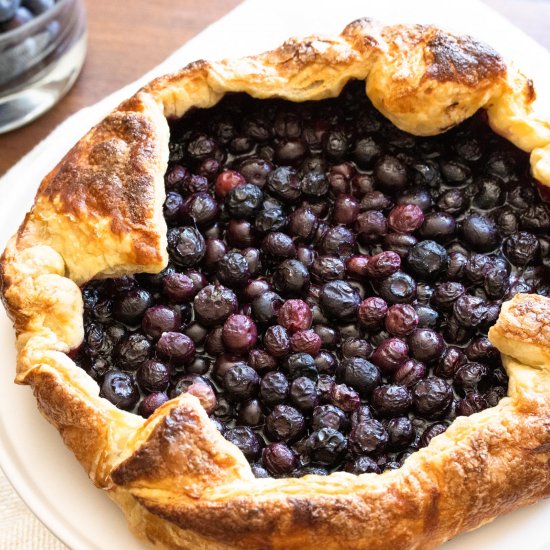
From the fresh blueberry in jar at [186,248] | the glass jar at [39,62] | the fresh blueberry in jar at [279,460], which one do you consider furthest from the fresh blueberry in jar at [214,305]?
the glass jar at [39,62]

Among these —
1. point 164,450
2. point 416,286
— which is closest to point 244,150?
point 416,286

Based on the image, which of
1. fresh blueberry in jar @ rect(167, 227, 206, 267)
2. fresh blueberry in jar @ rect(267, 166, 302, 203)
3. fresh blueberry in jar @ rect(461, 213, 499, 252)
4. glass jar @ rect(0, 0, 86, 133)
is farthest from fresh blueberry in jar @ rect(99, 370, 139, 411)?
glass jar @ rect(0, 0, 86, 133)

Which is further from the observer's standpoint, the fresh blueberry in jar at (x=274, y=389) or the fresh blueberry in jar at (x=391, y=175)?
the fresh blueberry in jar at (x=391, y=175)

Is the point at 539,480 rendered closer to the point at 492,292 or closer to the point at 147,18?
the point at 492,292

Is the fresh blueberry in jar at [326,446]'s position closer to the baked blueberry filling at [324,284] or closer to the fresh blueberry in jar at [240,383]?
the baked blueberry filling at [324,284]

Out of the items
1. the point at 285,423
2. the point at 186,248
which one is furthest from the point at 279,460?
the point at 186,248

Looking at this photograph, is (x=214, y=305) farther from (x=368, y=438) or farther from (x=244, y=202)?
(x=368, y=438)
